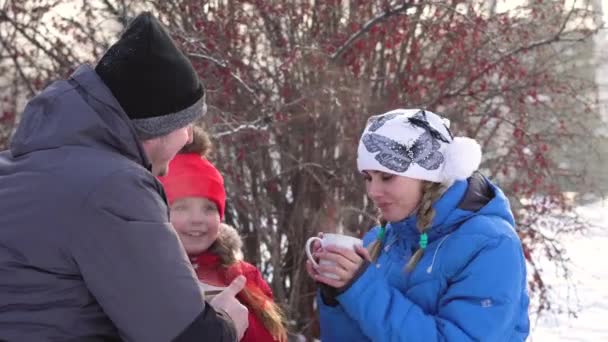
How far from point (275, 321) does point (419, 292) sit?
686 mm

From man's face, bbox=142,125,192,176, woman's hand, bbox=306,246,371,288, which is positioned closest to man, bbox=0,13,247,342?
man's face, bbox=142,125,192,176

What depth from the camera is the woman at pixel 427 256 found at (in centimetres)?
214

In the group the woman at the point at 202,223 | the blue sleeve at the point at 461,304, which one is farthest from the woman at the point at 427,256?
the woman at the point at 202,223

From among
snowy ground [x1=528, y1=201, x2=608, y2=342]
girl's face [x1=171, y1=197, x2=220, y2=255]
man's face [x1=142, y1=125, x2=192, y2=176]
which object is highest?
man's face [x1=142, y1=125, x2=192, y2=176]

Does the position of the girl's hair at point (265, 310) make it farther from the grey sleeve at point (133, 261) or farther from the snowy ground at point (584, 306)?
the snowy ground at point (584, 306)

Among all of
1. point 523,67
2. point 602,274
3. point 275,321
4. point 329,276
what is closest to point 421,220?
point 329,276

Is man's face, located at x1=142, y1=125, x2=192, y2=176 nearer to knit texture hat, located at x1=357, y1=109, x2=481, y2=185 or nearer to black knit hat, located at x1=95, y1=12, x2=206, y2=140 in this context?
black knit hat, located at x1=95, y1=12, x2=206, y2=140

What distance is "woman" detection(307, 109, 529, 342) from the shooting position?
2.14 meters

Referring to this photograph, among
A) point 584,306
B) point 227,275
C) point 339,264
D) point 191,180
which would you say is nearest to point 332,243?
point 339,264

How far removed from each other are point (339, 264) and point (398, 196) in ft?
1.00

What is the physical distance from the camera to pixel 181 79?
75.2 inches

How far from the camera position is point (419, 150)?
2.37 m

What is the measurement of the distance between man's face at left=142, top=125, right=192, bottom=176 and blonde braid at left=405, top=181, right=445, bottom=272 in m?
0.75

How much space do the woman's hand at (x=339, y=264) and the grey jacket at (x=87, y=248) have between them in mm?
546
